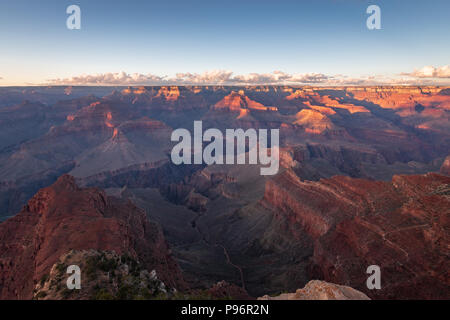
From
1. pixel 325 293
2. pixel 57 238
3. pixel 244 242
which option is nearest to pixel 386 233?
pixel 325 293

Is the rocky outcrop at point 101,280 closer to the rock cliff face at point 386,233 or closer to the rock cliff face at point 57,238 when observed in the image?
the rock cliff face at point 57,238

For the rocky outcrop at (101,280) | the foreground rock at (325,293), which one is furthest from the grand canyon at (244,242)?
the foreground rock at (325,293)

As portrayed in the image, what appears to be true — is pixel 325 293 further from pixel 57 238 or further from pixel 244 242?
pixel 244 242

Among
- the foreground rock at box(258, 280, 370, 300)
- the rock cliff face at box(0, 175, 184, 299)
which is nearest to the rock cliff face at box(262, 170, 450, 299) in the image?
the foreground rock at box(258, 280, 370, 300)

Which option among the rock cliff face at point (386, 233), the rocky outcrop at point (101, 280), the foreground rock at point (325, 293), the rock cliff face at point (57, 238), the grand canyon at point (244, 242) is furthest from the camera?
the rock cliff face at point (386, 233)

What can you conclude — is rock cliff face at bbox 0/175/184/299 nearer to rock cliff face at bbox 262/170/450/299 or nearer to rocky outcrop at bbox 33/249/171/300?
rocky outcrop at bbox 33/249/171/300
